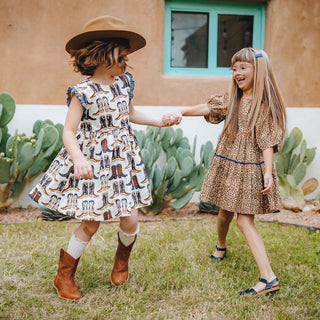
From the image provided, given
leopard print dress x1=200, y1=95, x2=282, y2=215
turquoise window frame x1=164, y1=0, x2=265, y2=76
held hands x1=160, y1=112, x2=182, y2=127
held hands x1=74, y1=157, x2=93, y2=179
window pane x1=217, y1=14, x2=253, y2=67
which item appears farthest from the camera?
window pane x1=217, y1=14, x2=253, y2=67

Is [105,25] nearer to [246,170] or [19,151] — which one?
[246,170]

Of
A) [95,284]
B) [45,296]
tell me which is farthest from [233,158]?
[45,296]

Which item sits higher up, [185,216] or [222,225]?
[222,225]

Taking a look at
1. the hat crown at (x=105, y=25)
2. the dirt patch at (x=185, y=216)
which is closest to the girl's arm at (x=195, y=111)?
the hat crown at (x=105, y=25)

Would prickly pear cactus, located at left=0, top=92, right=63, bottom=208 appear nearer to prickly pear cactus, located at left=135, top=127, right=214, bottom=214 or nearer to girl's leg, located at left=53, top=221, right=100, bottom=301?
prickly pear cactus, located at left=135, top=127, right=214, bottom=214

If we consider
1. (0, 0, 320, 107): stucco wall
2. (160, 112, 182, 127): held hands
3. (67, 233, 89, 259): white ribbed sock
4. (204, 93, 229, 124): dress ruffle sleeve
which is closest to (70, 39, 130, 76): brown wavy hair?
(160, 112, 182, 127): held hands

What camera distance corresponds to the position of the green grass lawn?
6.46 feet

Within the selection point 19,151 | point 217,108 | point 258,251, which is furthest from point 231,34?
point 258,251

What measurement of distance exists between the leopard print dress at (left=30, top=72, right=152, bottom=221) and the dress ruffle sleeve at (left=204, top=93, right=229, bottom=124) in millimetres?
583

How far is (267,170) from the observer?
2.05 m

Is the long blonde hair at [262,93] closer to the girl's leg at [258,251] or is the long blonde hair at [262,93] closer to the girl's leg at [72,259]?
the girl's leg at [258,251]

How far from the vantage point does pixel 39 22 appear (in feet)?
12.9

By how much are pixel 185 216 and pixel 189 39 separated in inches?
82.0

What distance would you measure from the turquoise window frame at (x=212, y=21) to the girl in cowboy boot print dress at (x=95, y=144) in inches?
92.2
